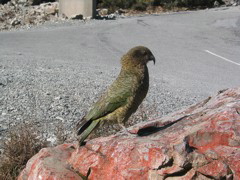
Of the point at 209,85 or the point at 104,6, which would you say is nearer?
the point at 209,85

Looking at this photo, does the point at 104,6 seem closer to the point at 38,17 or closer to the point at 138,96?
the point at 38,17

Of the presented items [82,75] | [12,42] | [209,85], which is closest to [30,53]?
[12,42]

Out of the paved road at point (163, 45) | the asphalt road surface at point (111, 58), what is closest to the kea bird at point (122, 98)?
the asphalt road surface at point (111, 58)

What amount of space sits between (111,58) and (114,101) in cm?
1049

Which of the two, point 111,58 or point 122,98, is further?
point 111,58

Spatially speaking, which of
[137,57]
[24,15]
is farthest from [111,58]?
[24,15]

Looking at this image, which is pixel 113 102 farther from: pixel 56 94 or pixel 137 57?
pixel 56 94

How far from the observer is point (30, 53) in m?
15.3

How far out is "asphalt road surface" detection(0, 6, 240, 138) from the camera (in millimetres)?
9594

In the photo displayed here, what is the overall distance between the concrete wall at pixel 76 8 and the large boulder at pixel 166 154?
2294 centimetres

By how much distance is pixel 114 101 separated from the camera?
4.85 meters

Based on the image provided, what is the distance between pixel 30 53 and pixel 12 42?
9.26 feet

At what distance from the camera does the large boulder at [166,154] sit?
403 cm

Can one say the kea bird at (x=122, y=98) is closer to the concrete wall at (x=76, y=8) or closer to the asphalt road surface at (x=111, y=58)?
the asphalt road surface at (x=111, y=58)
